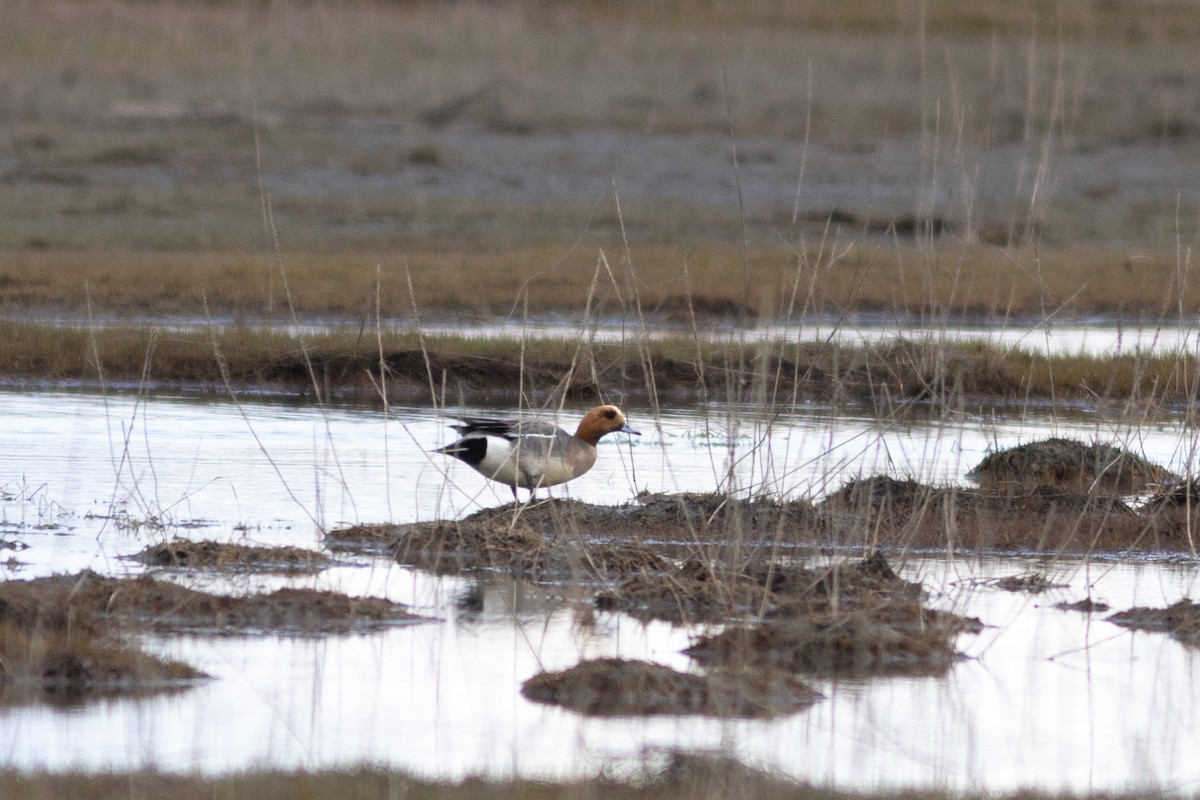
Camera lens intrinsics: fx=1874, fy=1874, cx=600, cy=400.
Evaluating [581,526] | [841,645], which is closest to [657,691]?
[841,645]

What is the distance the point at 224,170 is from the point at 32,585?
2118 centimetres

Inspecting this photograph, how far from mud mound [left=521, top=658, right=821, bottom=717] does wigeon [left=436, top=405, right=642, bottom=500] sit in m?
2.80

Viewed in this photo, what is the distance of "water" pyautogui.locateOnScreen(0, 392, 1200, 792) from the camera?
21.6ft

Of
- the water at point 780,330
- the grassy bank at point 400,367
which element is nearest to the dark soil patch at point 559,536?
the grassy bank at point 400,367

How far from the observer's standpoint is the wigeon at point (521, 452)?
33.7 ft

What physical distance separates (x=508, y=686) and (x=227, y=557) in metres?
2.15

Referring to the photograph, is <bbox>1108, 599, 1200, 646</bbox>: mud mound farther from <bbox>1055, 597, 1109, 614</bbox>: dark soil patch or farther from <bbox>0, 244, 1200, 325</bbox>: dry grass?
<bbox>0, 244, 1200, 325</bbox>: dry grass

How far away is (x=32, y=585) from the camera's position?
8047 millimetres

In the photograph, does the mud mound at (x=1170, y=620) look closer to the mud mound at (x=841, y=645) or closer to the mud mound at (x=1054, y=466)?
the mud mound at (x=841, y=645)

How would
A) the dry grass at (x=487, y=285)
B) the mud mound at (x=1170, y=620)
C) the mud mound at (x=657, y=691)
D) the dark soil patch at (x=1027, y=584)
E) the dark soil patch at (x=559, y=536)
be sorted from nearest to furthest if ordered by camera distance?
1. the mud mound at (x=657, y=691)
2. the mud mound at (x=1170, y=620)
3. the dark soil patch at (x=559, y=536)
4. the dark soil patch at (x=1027, y=584)
5. the dry grass at (x=487, y=285)

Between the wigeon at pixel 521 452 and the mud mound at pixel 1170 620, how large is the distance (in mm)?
3053

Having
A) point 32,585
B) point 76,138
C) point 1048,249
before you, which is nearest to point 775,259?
point 1048,249

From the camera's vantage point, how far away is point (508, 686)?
298 inches

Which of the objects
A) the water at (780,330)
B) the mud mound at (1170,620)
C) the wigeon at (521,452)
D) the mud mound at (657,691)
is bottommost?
the mud mound at (657,691)
